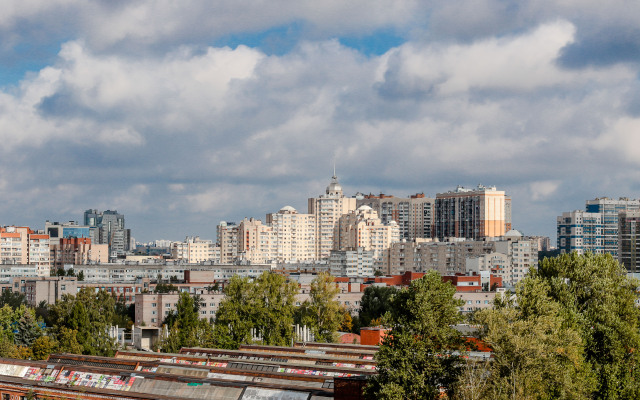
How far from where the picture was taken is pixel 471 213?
159875mm

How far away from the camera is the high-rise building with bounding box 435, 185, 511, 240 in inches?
6142

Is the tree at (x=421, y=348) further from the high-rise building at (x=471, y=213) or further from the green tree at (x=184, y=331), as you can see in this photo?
the high-rise building at (x=471, y=213)

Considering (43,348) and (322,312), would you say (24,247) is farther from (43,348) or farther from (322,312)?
(322,312)

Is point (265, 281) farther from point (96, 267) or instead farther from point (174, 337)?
point (96, 267)

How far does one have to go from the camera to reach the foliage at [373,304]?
72244 mm

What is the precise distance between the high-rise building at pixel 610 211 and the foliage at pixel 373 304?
67.7 meters

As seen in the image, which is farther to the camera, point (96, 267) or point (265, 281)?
point (96, 267)

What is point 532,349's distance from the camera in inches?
913

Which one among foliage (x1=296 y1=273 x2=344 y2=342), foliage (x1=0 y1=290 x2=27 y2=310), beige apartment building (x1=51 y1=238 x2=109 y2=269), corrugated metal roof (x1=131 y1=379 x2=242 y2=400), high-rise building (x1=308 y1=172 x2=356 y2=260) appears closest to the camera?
corrugated metal roof (x1=131 y1=379 x2=242 y2=400)

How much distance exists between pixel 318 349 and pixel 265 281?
13515 millimetres

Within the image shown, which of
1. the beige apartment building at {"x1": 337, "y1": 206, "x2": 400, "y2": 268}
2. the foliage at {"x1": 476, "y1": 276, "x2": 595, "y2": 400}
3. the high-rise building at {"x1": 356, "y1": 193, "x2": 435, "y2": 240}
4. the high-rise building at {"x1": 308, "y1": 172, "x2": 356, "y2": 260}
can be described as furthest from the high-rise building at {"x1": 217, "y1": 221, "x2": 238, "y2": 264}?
the foliage at {"x1": 476, "y1": 276, "x2": 595, "y2": 400}

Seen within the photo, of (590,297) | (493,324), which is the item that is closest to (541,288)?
(493,324)

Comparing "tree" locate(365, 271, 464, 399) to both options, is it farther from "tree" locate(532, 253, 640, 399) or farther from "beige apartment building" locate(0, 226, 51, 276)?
"beige apartment building" locate(0, 226, 51, 276)

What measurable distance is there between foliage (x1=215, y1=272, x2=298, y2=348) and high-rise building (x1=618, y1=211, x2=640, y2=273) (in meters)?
83.5
